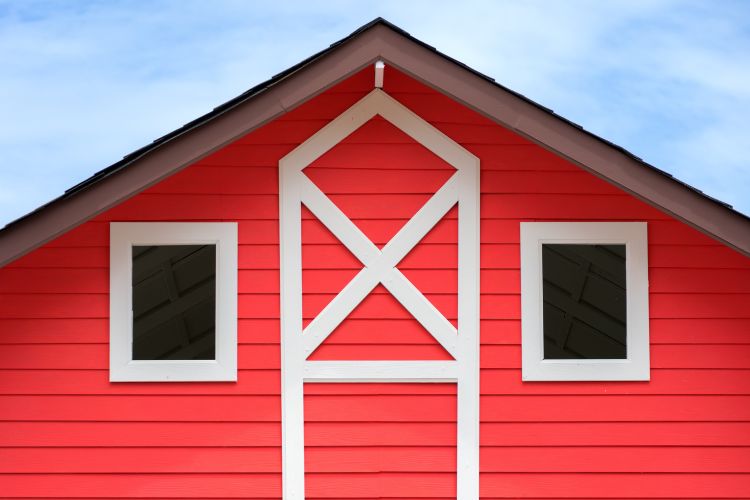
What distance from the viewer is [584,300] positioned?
9531 mm

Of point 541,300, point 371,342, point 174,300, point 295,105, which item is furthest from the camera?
point 174,300

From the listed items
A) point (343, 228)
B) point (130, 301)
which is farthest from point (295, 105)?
point (130, 301)

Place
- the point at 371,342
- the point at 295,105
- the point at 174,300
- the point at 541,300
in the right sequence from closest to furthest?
the point at 295,105 → the point at 371,342 → the point at 541,300 → the point at 174,300

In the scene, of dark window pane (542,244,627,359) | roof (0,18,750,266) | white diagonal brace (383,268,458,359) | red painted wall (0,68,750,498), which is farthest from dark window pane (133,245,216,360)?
dark window pane (542,244,627,359)

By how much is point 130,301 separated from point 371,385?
1916 mm

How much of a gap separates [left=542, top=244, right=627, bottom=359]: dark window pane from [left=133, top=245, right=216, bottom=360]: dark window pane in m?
3.48

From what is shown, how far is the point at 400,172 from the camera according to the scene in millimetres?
7301

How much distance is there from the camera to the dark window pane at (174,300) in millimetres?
9039

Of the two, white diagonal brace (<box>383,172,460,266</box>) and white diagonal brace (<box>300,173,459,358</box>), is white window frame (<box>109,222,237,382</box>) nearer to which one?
white diagonal brace (<box>300,173,459,358</box>)

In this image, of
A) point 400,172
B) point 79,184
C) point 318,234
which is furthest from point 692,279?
point 79,184

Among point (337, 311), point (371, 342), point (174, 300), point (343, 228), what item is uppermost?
point (343, 228)

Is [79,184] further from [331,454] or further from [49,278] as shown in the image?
[331,454]

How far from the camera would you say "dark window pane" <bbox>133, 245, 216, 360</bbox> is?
9.04 m

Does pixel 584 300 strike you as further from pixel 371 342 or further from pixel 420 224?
pixel 371 342
